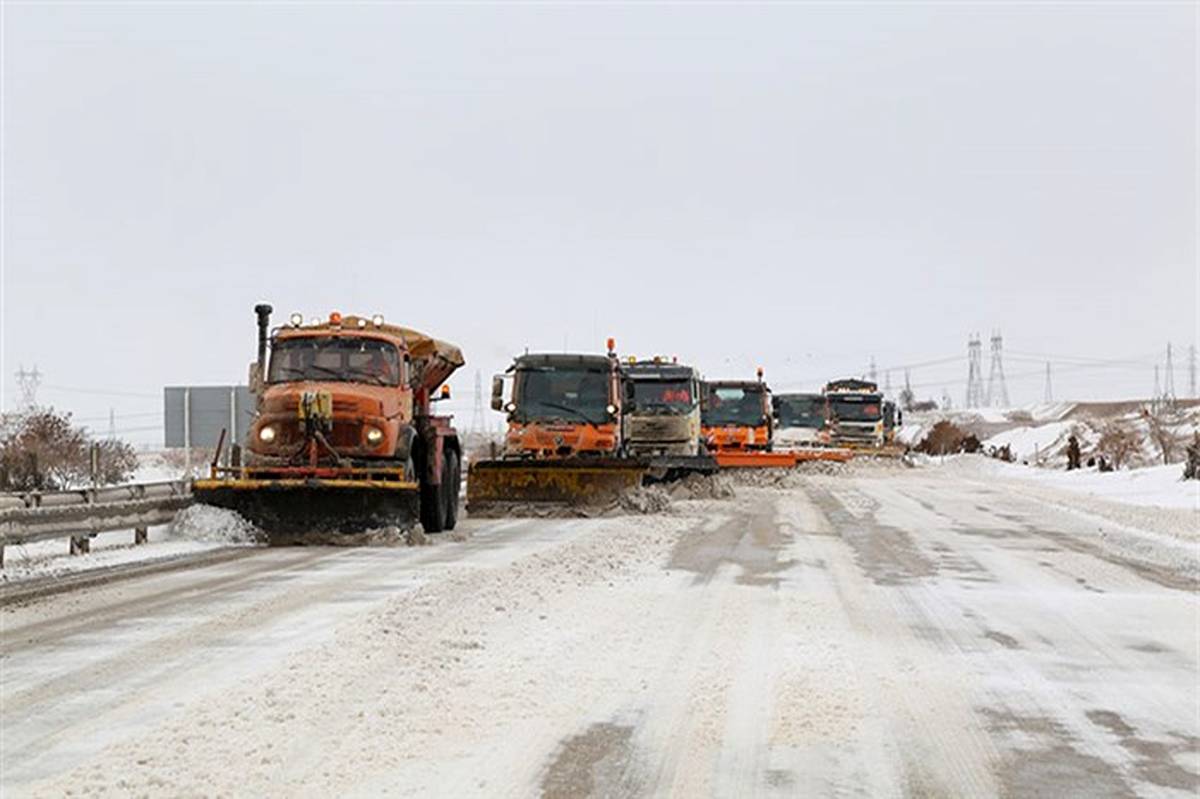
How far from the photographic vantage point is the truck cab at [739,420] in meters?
34.8

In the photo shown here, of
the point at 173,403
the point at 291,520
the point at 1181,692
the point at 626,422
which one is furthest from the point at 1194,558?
the point at 173,403

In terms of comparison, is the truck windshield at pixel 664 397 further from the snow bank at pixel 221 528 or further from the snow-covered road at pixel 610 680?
the snow-covered road at pixel 610 680

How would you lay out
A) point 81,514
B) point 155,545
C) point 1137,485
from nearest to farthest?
point 81,514
point 155,545
point 1137,485

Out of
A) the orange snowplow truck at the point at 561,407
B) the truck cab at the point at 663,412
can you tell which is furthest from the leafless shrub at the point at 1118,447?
the orange snowplow truck at the point at 561,407

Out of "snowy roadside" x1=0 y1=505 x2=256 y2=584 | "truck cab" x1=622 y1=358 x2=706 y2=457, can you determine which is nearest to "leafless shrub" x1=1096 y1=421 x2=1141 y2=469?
"truck cab" x1=622 y1=358 x2=706 y2=457

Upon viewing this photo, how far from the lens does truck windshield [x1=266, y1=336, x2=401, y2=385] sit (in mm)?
16312

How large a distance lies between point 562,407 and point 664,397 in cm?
565

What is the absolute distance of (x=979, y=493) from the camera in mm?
28391

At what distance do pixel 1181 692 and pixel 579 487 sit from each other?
14.1m

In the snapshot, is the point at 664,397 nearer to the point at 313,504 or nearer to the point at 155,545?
the point at 313,504

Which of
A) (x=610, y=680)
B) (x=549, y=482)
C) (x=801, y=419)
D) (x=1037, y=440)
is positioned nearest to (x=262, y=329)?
(x=549, y=482)

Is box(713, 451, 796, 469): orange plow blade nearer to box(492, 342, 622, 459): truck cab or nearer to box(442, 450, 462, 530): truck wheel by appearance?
box(492, 342, 622, 459): truck cab

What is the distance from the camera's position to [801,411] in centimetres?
4809

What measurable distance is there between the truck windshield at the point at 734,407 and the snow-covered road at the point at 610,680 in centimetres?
2191
